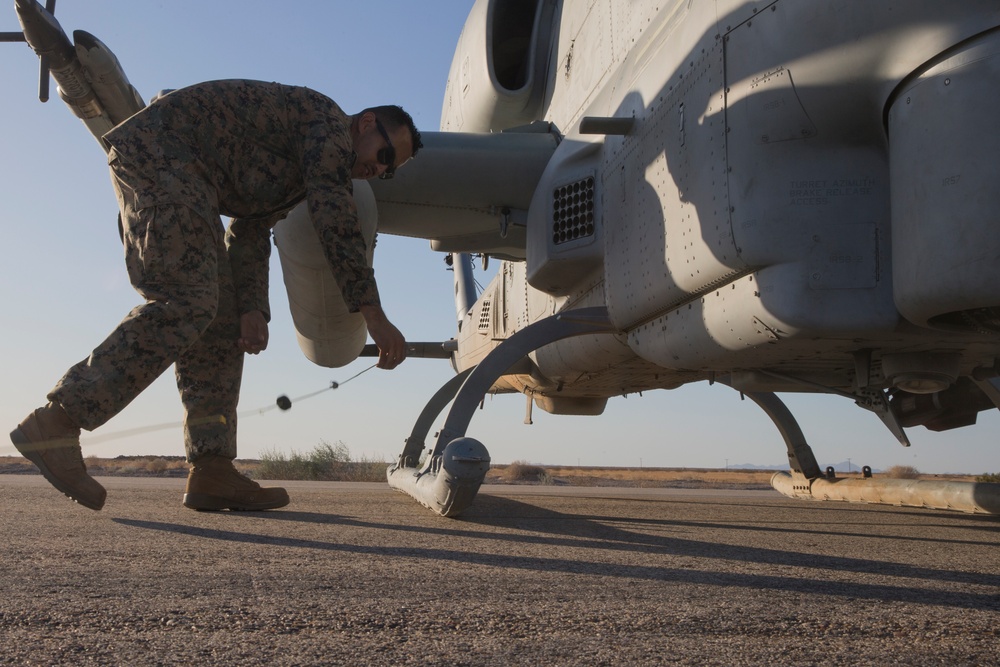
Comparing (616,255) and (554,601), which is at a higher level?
(616,255)

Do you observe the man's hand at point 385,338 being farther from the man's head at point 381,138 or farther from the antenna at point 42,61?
the antenna at point 42,61

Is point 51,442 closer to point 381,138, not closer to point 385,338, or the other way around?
point 385,338

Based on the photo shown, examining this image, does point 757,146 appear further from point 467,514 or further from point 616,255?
point 467,514

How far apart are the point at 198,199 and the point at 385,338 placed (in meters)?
0.83

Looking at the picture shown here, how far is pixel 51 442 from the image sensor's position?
8.91 ft

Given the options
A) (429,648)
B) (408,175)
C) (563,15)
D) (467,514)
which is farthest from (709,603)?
(563,15)

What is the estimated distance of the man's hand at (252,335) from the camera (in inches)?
140

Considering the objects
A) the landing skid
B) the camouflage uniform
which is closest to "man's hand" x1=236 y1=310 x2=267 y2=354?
the camouflage uniform

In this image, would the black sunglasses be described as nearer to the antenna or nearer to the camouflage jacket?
the camouflage jacket

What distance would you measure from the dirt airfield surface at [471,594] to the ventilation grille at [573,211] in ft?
6.06

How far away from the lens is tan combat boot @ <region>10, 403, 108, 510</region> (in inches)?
106

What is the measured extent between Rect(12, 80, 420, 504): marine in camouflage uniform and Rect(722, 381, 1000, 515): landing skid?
260 centimetres

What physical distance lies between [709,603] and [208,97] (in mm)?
2474

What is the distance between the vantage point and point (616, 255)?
457cm
